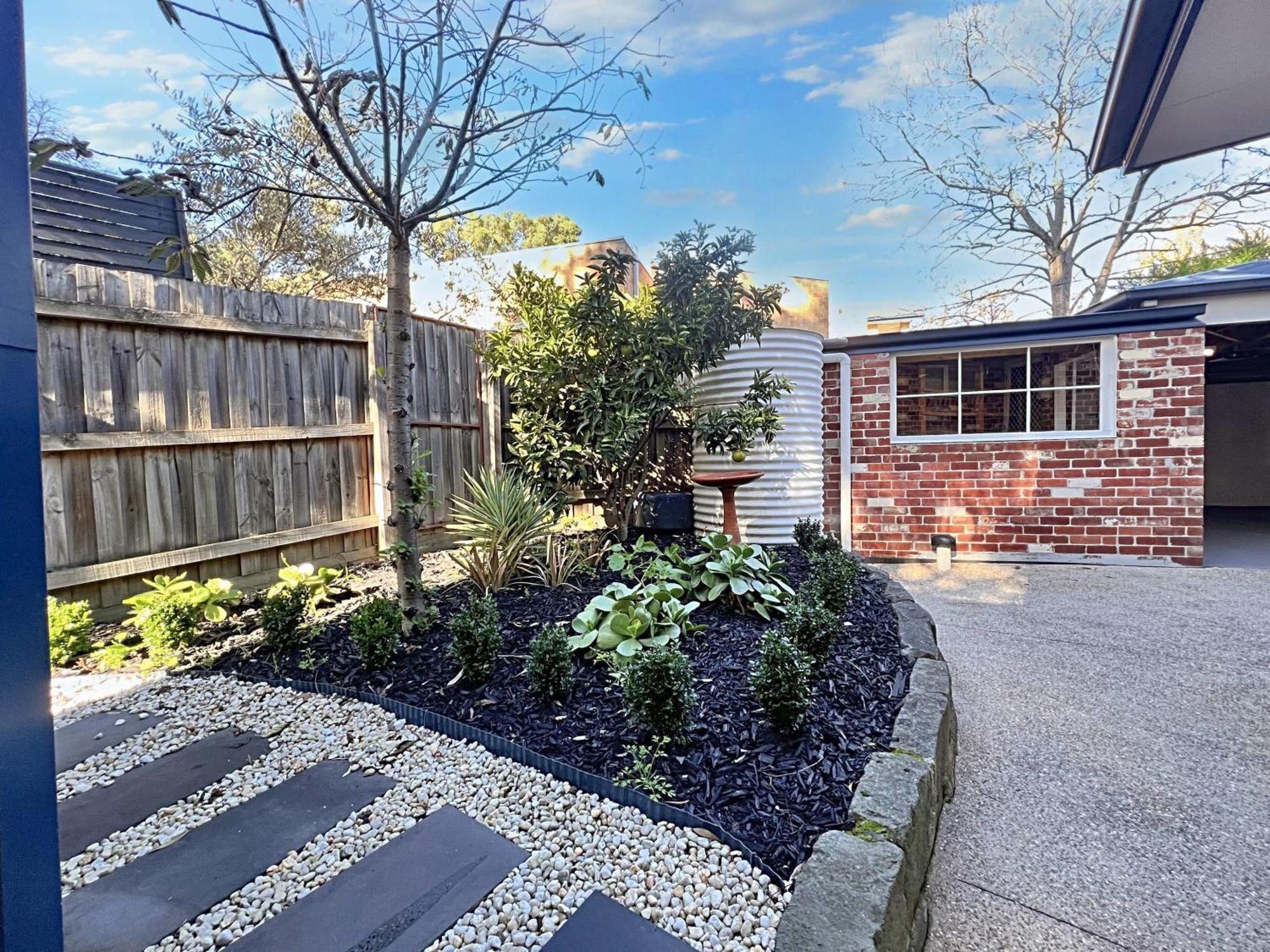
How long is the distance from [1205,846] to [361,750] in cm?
258

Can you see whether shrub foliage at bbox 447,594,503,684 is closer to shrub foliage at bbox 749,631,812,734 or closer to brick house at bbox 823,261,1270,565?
shrub foliage at bbox 749,631,812,734

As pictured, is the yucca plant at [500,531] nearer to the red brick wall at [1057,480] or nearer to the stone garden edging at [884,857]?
the stone garden edging at [884,857]

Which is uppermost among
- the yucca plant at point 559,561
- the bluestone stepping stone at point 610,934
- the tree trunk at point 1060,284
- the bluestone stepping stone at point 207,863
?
the tree trunk at point 1060,284

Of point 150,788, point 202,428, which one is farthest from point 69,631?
point 150,788

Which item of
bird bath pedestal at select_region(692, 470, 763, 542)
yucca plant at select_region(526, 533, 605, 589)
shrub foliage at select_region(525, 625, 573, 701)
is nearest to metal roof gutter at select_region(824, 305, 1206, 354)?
bird bath pedestal at select_region(692, 470, 763, 542)

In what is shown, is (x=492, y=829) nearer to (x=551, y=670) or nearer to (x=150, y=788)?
(x=551, y=670)

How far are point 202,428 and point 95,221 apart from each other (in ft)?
7.90

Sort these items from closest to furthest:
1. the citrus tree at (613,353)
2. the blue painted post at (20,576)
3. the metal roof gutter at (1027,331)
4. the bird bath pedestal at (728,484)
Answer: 1. the blue painted post at (20,576)
2. the bird bath pedestal at (728,484)
3. the citrus tree at (613,353)
4. the metal roof gutter at (1027,331)

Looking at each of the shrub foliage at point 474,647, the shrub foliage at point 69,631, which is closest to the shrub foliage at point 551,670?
the shrub foliage at point 474,647

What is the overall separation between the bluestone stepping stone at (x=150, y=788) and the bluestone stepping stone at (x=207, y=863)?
21 centimetres

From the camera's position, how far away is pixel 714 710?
2.04 meters

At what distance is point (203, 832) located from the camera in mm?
1606

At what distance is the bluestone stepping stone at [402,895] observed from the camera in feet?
4.06

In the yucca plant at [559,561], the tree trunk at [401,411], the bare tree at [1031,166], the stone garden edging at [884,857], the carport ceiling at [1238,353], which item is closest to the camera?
the stone garden edging at [884,857]
